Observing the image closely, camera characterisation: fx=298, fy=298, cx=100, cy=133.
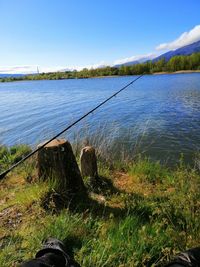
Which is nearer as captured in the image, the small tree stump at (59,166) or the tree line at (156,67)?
the small tree stump at (59,166)

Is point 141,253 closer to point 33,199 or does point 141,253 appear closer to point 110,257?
point 110,257

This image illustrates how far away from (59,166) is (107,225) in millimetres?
1235

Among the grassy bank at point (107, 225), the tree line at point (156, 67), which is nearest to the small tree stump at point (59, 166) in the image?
the grassy bank at point (107, 225)

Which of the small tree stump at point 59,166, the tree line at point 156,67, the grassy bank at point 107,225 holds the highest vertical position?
the small tree stump at point 59,166

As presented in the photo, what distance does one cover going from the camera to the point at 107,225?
3.55 meters

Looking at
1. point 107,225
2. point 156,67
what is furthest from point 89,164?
point 156,67

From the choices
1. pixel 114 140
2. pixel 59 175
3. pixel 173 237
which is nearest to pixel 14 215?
pixel 59 175

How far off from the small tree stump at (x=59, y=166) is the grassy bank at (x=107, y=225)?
0.70 ft

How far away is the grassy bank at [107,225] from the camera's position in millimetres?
2822

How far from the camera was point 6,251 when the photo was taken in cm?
288

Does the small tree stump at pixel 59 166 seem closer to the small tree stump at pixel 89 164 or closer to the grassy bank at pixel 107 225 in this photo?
the grassy bank at pixel 107 225

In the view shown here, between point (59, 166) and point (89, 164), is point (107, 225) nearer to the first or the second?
point (59, 166)

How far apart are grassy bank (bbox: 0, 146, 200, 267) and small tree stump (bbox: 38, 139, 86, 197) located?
0.70 ft

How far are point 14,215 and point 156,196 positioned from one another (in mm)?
2084
